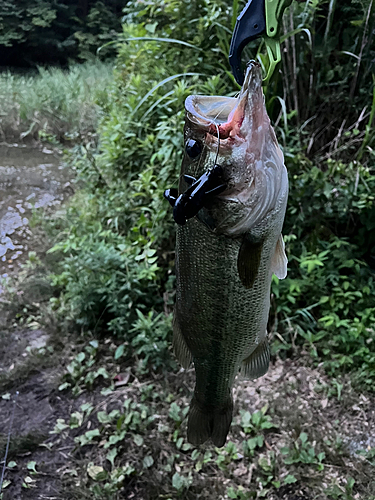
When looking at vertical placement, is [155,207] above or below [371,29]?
below

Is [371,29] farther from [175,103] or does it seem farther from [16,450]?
[16,450]

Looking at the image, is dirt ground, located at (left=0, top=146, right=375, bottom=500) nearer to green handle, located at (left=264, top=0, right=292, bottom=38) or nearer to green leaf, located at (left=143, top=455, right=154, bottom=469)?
green leaf, located at (left=143, top=455, right=154, bottom=469)

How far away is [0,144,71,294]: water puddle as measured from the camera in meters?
3.97

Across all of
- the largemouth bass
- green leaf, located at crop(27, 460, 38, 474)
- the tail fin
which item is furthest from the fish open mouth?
green leaf, located at crop(27, 460, 38, 474)

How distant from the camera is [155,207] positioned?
8.50 feet

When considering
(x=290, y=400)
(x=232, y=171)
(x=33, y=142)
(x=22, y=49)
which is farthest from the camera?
(x=22, y=49)

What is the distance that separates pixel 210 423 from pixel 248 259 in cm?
53

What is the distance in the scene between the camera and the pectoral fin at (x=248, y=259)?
0.81 m

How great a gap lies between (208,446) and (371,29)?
2.56 metres

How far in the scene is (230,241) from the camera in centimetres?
82

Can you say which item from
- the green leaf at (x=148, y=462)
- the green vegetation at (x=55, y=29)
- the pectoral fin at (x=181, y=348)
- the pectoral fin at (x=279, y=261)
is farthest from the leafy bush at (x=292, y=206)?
the green vegetation at (x=55, y=29)

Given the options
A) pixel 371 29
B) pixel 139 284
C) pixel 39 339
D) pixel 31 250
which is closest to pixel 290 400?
pixel 139 284

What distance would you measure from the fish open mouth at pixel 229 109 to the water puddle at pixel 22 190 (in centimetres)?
311

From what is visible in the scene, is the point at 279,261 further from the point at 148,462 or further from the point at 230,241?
the point at 148,462
